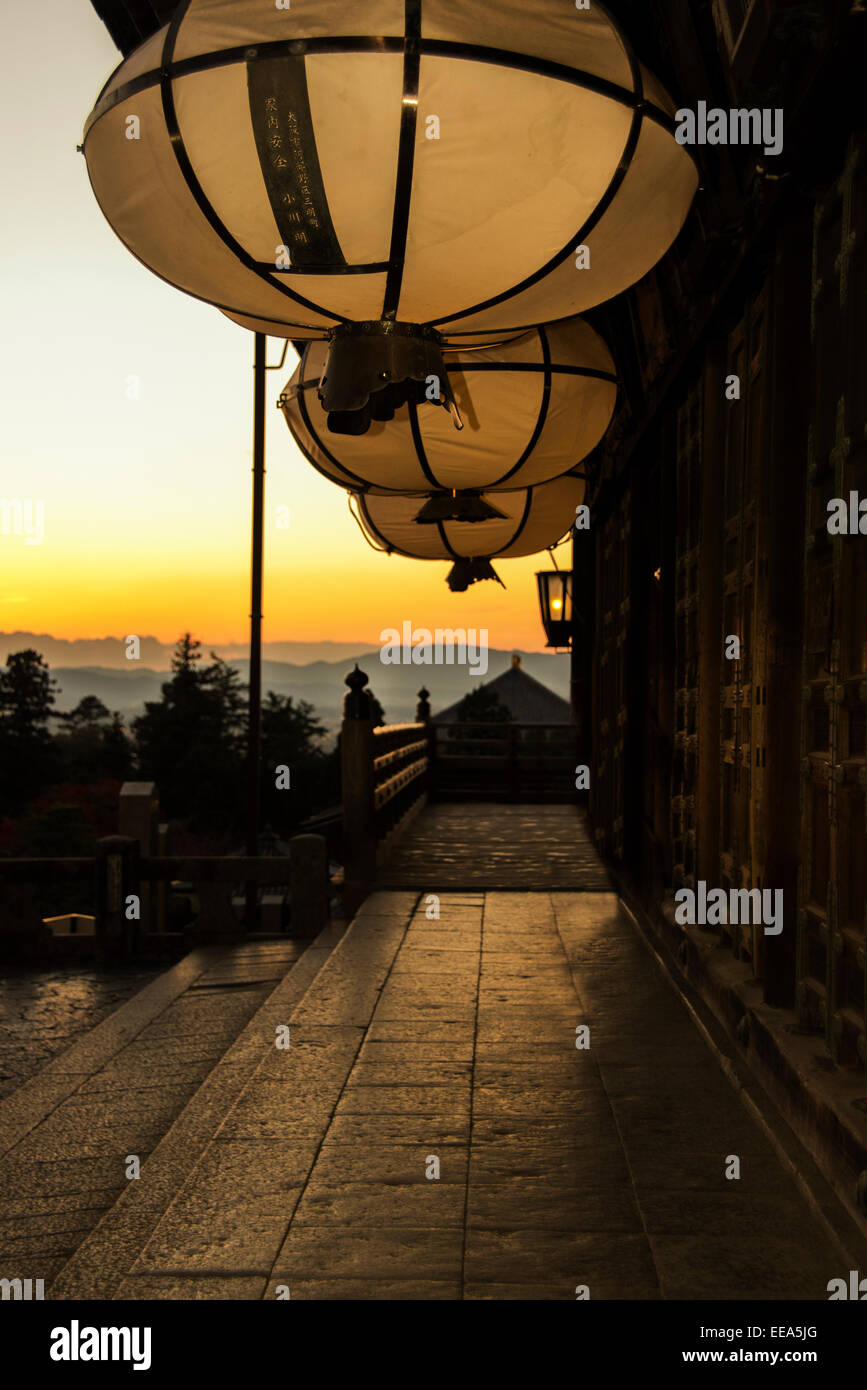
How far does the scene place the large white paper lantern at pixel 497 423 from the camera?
552 centimetres

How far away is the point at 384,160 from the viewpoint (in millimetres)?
2664

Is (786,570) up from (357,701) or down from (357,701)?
up

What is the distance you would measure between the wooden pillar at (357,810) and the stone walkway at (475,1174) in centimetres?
393

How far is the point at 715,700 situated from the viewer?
18.6ft

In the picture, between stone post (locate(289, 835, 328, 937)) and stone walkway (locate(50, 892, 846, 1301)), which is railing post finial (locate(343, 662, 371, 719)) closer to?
stone post (locate(289, 835, 328, 937))

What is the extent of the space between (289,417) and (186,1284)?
4.63 meters

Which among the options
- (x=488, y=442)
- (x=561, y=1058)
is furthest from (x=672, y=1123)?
(x=488, y=442)

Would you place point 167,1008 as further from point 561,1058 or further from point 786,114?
point 786,114

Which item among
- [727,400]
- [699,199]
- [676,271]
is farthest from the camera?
[676,271]

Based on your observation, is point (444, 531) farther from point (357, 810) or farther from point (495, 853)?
point (495, 853)

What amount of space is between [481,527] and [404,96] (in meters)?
5.33

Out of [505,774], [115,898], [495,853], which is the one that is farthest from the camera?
[505,774]

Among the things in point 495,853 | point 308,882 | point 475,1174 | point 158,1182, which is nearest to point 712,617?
point 475,1174

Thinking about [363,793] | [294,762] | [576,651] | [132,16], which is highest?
[132,16]
